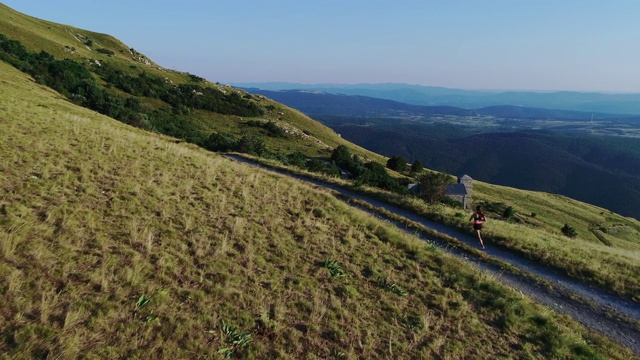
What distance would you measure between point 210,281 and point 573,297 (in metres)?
12.9

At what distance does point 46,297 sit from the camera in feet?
24.1

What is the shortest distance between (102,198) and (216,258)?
4.89 m

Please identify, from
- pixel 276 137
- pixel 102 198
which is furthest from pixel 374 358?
pixel 276 137

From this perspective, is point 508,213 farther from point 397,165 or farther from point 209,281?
point 209,281

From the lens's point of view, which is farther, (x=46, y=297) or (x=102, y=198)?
(x=102, y=198)

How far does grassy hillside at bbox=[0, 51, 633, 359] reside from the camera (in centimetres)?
732

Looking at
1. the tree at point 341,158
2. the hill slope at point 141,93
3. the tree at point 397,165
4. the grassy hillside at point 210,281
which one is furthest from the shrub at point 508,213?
the grassy hillside at point 210,281

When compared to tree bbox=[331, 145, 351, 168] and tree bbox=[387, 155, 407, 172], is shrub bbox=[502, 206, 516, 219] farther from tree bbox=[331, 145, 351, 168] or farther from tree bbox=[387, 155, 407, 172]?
tree bbox=[331, 145, 351, 168]

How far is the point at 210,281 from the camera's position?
940 cm

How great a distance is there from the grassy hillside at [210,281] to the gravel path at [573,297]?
1118mm

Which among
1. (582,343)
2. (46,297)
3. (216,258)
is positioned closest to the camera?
(46,297)

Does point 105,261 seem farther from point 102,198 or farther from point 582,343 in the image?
point 582,343

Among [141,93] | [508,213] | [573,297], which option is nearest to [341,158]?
[508,213]

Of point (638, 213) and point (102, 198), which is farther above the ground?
point (102, 198)
